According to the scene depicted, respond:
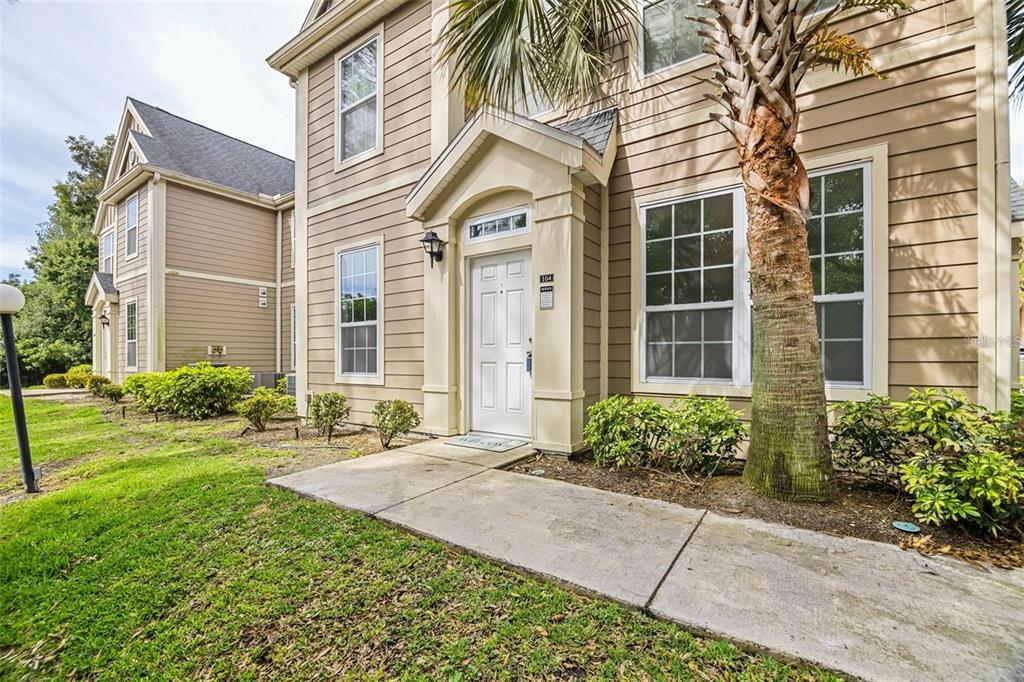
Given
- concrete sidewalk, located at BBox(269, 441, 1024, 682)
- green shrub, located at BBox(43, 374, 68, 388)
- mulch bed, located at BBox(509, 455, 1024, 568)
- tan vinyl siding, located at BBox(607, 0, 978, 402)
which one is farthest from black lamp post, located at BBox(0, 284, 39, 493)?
green shrub, located at BBox(43, 374, 68, 388)

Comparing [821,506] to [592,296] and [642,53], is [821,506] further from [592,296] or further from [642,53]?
[642,53]

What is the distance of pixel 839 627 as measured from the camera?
1.83 meters

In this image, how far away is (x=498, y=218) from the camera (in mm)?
5305

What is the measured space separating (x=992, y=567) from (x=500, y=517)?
2.74 m

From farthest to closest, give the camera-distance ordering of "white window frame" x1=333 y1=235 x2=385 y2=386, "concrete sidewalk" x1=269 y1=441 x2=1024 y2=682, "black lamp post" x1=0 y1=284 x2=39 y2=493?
"white window frame" x1=333 y1=235 x2=385 y2=386 < "black lamp post" x1=0 y1=284 x2=39 y2=493 < "concrete sidewalk" x1=269 y1=441 x2=1024 y2=682

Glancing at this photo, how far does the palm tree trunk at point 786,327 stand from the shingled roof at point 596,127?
74.9 inches

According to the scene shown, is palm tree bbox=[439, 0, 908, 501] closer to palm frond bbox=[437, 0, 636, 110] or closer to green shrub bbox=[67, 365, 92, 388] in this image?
palm frond bbox=[437, 0, 636, 110]

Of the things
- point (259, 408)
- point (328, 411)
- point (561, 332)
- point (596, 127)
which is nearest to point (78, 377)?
point (259, 408)

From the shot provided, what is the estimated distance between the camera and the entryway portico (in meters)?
4.63

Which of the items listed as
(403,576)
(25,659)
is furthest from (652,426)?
(25,659)

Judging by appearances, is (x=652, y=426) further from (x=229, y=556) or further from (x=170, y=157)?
(x=170, y=157)

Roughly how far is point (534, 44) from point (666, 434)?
13.2 ft

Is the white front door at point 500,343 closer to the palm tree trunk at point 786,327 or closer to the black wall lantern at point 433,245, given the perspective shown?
the black wall lantern at point 433,245

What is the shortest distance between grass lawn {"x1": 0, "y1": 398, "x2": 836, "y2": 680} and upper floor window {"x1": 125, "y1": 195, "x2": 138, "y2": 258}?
40.2 feet
